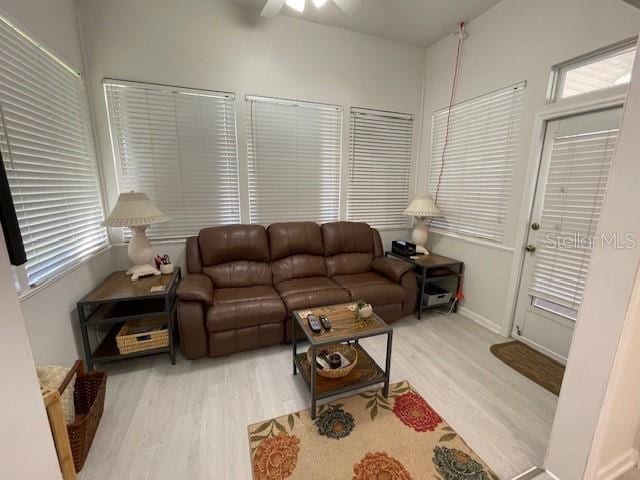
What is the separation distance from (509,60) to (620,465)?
9.67ft

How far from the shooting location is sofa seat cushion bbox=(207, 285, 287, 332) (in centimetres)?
214

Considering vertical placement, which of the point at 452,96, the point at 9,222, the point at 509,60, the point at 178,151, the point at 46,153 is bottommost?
the point at 9,222

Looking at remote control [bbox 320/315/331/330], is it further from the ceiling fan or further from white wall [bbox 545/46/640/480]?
the ceiling fan

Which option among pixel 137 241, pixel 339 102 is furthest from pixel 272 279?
pixel 339 102

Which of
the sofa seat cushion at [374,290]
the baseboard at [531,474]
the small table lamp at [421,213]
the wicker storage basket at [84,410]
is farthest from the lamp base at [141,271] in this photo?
the baseboard at [531,474]

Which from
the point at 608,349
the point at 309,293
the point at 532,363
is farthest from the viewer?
the point at 309,293

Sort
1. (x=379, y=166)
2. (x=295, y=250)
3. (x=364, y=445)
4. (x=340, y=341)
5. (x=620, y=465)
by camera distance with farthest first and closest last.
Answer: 1. (x=379, y=166)
2. (x=295, y=250)
3. (x=340, y=341)
4. (x=364, y=445)
5. (x=620, y=465)

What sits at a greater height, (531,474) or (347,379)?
(347,379)

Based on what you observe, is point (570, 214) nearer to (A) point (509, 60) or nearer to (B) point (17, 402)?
(A) point (509, 60)

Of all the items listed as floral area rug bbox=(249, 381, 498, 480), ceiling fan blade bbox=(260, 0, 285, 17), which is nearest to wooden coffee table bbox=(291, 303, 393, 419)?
floral area rug bbox=(249, 381, 498, 480)

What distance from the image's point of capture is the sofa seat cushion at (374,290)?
2600 mm

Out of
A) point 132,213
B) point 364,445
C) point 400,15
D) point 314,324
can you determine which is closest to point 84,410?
point 132,213

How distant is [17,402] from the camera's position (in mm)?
775

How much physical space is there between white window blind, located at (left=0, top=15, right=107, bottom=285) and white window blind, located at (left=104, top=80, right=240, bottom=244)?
285 mm
